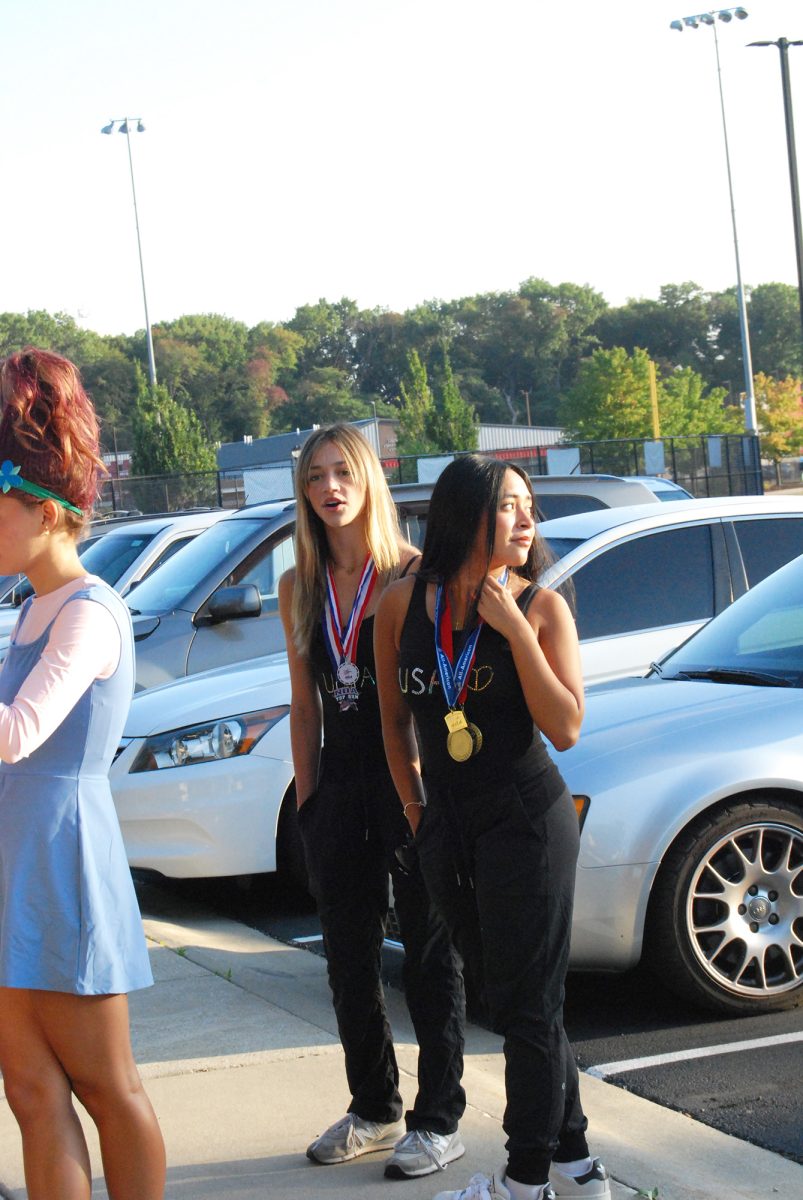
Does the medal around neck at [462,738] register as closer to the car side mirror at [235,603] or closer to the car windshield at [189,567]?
the car side mirror at [235,603]

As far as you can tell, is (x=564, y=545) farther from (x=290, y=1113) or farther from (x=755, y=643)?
(x=290, y=1113)

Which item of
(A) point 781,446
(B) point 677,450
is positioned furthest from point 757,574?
(A) point 781,446

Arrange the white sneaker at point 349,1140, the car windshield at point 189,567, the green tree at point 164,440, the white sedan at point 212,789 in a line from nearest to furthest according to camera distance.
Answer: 1. the white sneaker at point 349,1140
2. the white sedan at point 212,789
3. the car windshield at point 189,567
4. the green tree at point 164,440

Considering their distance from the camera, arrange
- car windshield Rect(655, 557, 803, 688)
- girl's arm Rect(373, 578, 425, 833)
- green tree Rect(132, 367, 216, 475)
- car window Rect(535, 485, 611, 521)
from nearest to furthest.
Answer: girl's arm Rect(373, 578, 425, 833), car windshield Rect(655, 557, 803, 688), car window Rect(535, 485, 611, 521), green tree Rect(132, 367, 216, 475)

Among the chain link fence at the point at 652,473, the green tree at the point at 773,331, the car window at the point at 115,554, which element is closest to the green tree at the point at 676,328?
the green tree at the point at 773,331

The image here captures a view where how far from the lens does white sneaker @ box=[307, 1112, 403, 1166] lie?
358 cm

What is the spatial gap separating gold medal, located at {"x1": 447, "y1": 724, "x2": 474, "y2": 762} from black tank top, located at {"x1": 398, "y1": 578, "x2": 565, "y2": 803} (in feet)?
0.09

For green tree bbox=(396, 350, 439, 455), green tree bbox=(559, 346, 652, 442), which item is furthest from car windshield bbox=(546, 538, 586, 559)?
green tree bbox=(559, 346, 652, 442)

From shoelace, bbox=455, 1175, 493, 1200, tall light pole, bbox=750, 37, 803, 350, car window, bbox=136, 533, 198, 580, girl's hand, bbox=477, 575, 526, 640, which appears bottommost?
shoelace, bbox=455, 1175, 493, 1200

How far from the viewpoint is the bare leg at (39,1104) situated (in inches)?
102

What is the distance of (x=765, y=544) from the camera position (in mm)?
7000

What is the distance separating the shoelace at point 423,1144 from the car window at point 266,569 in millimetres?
5744

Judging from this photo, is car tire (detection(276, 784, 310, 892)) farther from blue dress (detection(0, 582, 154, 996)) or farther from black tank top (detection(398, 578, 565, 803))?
blue dress (detection(0, 582, 154, 996))

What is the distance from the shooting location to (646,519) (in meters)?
6.94
